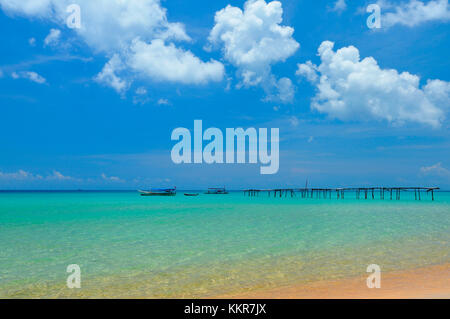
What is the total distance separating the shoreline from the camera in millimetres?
6714

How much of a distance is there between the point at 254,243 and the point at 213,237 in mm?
2578

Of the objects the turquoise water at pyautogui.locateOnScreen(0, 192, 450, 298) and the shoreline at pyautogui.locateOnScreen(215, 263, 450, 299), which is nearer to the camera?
the shoreline at pyautogui.locateOnScreen(215, 263, 450, 299)

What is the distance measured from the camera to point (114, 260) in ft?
35.0

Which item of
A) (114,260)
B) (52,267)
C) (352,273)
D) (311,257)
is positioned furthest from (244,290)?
(52,267)

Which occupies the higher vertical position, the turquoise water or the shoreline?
the shoreline

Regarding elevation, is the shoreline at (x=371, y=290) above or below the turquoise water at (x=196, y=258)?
above

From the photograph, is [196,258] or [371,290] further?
[196,258]

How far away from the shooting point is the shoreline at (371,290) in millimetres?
6714

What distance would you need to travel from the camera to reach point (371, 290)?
7.19 meters

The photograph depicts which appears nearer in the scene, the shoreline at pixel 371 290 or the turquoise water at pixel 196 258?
the shoreline at pixel 371 290

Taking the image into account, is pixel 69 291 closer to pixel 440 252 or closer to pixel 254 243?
pixel 254 243
